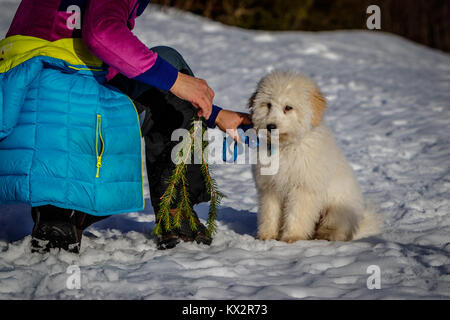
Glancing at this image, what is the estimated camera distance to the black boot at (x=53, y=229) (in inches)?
82.0

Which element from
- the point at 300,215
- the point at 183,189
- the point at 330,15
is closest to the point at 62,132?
the point at 183,189

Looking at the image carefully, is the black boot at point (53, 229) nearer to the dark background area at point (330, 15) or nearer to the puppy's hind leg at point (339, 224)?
the puppy's hind leg at point (339, 224)

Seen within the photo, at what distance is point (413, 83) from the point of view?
717 centimetres

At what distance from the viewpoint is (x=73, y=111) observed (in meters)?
2.09

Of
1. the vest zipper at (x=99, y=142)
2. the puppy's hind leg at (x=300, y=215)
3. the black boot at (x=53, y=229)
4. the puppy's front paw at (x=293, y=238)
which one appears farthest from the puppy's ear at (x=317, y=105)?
the black boot at (x=53, y=229)

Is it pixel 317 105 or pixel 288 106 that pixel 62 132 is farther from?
pixel 317 105

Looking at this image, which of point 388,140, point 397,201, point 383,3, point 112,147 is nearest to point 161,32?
point 388,140

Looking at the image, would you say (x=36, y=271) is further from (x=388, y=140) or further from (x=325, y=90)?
(x=325, y=90)

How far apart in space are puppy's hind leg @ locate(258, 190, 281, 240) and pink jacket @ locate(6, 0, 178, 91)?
38.7 inches

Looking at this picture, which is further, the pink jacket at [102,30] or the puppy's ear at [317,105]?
the puppy's ear at [317,105]

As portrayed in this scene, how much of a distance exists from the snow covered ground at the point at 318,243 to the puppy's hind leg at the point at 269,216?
100mm

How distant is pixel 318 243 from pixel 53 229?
4.46 feet

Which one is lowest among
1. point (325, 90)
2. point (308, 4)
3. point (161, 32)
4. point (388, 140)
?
point (388, 140)

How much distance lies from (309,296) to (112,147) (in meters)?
1.09
